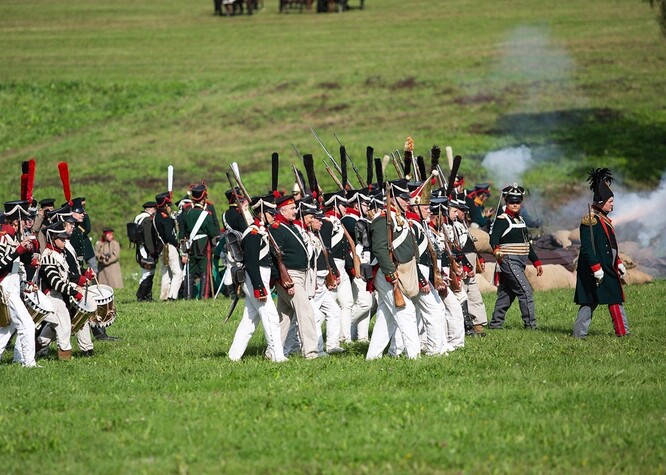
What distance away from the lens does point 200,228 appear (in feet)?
72.9

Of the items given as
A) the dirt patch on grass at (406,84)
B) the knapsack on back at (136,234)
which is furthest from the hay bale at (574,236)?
the dirt patch on grass at (406,84)

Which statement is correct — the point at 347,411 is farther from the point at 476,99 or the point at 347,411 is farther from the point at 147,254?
the point at 476,99

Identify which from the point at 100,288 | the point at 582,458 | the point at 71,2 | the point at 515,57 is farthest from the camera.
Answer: the point at 71,2

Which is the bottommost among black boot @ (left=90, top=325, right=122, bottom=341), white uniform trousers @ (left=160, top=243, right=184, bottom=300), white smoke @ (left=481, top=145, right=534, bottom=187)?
white smoke @ (left=481, top=145, right=534, bottom=187)

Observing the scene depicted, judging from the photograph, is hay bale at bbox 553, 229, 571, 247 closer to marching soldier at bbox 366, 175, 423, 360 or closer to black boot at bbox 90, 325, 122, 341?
black boot at bbox 90, 325, 122, 341

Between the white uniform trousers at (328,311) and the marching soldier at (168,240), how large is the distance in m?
7.59

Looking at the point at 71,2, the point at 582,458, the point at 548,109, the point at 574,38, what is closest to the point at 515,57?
the point at 574,38

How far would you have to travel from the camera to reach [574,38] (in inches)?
2180

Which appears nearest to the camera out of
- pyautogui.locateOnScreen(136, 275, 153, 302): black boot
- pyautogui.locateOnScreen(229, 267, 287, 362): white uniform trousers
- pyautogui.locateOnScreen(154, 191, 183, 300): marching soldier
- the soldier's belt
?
pyautogui.locateOnScreen(229, 267, 287, 362): white uniform trousers

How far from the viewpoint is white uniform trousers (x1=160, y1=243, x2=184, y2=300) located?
2230 centimetres

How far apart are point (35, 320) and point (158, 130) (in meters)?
32.3

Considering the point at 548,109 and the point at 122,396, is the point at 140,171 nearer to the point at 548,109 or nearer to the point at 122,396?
the point at 548,109

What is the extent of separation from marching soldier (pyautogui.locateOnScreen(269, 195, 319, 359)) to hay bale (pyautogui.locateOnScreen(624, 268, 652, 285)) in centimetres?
957

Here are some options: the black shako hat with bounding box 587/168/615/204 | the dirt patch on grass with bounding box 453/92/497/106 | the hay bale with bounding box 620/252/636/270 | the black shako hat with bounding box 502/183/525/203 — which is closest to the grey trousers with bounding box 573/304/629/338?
the black shako hat with bounding box 587/168/615/204
